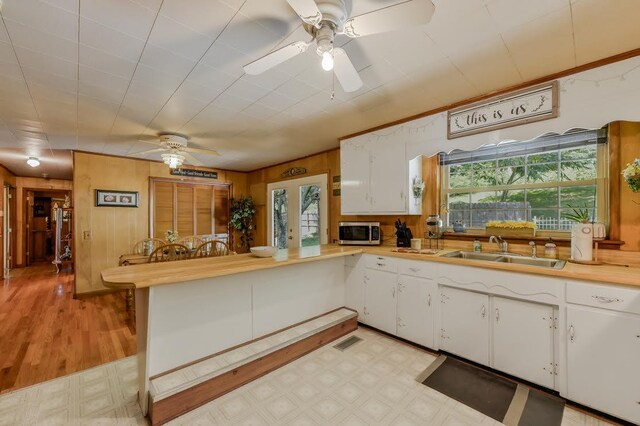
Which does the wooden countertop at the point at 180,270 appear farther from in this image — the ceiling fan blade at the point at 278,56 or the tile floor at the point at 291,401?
the ceiling fan blade at the point at 278,56

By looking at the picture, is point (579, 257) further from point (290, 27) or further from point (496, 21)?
point (290, 27)

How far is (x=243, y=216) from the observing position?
19.3 ft

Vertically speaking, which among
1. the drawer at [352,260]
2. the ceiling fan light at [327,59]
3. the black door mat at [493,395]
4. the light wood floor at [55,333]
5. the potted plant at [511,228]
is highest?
the ceiling fan light at [327,59]

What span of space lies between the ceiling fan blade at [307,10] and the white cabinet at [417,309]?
224 centimetres

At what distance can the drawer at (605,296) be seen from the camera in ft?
5.33

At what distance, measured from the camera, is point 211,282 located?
2117 millimetres

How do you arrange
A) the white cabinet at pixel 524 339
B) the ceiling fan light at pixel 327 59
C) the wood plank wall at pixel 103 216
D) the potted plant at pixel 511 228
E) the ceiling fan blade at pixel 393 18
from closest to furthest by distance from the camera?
the ceiling fan blade at pixel 393 18
the ceiling fan light at pixel 327 59
the white cabinet at pixel 524 339
the potted plant at pixel 511 228
the wood plank wall at pixel 103 216

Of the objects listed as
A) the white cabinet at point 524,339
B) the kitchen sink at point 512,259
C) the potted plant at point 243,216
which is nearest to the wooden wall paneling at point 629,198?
the kitchen sink at point 512,259

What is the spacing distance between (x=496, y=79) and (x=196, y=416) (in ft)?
10.8

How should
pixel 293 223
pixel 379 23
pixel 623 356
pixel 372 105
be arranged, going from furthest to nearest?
pixel 293 223 < pixel 372 105 < pixel 623 356 < pixel 379 23

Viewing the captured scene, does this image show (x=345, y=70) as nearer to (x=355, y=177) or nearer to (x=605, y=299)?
(x=355, y=177)

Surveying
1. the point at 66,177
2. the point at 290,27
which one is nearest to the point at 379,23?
the point at 290,27

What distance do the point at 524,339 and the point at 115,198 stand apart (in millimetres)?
5776

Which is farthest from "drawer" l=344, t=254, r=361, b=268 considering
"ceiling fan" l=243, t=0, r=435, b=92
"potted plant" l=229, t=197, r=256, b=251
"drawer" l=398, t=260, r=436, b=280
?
"potted plant" l=229, t=197, r=256, b=251
